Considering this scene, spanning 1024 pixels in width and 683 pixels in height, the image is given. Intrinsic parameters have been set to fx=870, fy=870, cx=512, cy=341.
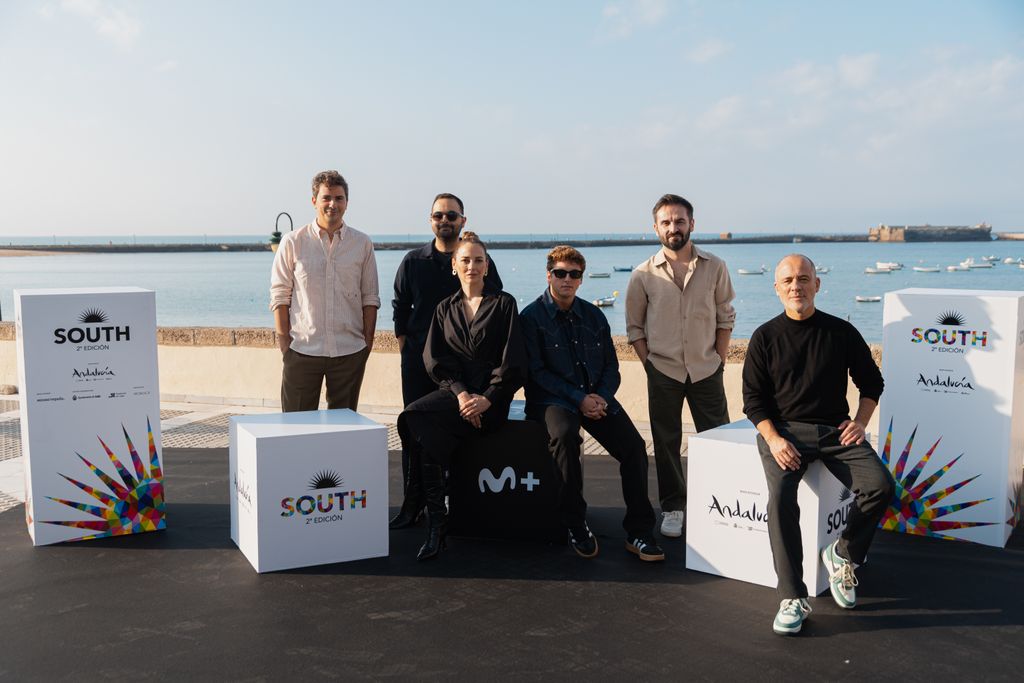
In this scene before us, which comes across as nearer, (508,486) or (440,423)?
(440,423)

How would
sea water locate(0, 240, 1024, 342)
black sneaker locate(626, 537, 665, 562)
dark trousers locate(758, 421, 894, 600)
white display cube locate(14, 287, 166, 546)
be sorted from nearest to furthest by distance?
dark trousers locate(758, 421, 894, 600) < black sneaker locate(626, 537, 665, 562) < white display cube locate(14, 287, 166, 546) < sea water locate(0, 240, 1024, 342)

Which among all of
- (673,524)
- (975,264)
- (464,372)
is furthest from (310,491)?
(975,264)

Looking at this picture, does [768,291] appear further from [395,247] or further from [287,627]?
[287,627]

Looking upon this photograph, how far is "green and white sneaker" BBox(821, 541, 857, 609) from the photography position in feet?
10.6

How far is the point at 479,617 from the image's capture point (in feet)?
10.4

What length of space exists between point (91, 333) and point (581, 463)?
2289mm

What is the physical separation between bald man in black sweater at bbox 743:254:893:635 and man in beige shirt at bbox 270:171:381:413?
2.06m

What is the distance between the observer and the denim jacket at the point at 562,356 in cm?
397

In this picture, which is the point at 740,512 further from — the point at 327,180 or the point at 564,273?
the point at 327,180

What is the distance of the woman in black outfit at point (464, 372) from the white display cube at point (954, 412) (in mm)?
1816

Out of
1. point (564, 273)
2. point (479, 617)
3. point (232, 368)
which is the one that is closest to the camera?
point (479, 617)

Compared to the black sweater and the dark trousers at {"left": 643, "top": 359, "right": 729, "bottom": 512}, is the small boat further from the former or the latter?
the black sweater

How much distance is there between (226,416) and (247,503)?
11.5 feet

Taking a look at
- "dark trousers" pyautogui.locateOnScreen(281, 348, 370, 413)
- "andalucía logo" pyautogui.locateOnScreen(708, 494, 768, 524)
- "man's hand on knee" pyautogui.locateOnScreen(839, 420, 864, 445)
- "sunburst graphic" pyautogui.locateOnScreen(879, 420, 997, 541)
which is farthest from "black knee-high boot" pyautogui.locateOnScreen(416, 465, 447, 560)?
→ "sunburst graphic" pyautogui.locateOnScreen(879, 420, 997, 541)
